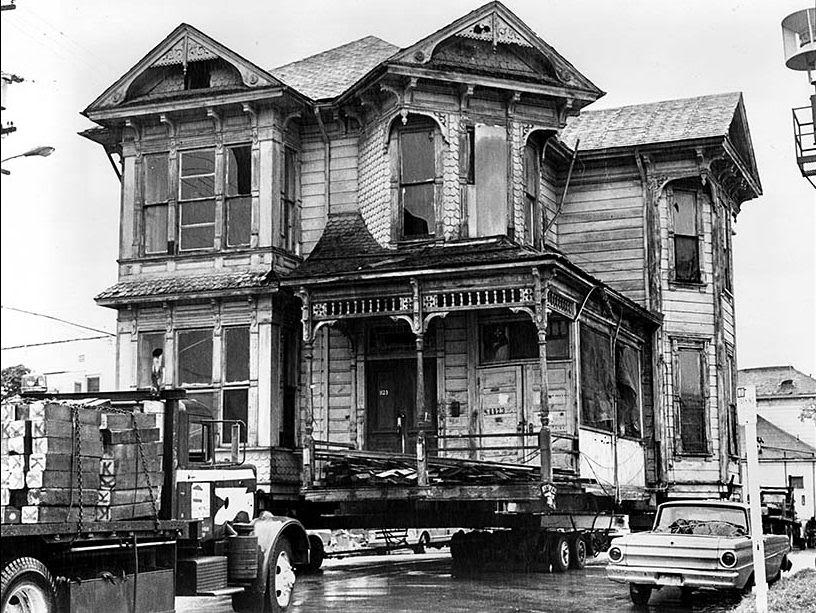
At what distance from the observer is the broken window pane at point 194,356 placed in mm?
23422

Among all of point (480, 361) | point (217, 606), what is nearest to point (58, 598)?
point (217, 606)

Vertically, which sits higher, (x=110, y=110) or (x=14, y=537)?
(x=110, y=110)

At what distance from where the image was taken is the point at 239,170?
77.9ft

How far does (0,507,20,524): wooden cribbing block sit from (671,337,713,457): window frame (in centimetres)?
1871

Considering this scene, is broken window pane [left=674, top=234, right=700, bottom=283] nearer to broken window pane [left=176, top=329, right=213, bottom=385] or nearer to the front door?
the front door

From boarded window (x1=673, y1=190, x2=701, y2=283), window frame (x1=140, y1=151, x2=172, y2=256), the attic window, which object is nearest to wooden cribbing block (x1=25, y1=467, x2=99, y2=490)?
window frame (x1=140, y1=151, x2=172, y2=256)

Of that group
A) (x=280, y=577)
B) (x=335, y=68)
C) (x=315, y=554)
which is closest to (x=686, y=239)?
(x=335, y=68)

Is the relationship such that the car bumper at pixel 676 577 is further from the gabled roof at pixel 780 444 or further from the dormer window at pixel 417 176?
the gabled roof at pixel 780 444

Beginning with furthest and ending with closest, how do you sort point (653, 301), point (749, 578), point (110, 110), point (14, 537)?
point (653, 301)
point (110, 110)
point (749, 578)
point (14, 537)

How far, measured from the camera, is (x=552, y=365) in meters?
22.8

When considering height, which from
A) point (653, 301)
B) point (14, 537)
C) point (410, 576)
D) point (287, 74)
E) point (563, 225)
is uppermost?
point (287, 74)

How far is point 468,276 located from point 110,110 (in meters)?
8.82

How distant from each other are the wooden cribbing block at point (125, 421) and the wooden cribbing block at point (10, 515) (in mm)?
1511

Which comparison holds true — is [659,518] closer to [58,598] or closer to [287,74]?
[58,598]
